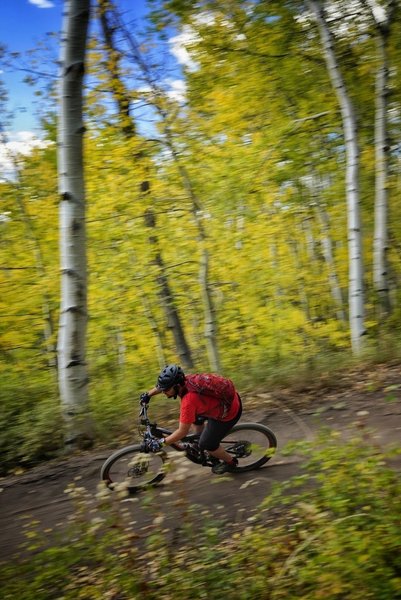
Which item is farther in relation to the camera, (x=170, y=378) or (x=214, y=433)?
(x=214, y=433)

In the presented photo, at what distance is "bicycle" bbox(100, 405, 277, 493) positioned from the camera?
5.63m

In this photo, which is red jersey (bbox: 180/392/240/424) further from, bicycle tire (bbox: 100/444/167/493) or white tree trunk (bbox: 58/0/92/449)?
white tree trunk (bbox: 58/0/92/449)

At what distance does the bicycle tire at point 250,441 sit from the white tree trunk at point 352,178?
4.89 metres

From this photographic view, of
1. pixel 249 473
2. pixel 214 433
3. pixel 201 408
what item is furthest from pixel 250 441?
pixel 201 408

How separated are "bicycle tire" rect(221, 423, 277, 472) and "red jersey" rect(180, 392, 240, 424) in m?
0.52

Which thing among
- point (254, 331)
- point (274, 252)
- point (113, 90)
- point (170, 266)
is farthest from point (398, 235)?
point (113, 90)

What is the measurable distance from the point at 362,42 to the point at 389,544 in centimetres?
1184

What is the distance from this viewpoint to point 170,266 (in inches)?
443

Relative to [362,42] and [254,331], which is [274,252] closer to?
[254,331]

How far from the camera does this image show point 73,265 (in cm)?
742

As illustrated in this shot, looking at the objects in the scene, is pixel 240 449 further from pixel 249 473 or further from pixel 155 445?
pixel 155 445

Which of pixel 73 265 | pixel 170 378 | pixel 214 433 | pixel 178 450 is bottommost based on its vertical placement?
pixel 178 450

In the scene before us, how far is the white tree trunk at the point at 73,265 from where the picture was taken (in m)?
7.16

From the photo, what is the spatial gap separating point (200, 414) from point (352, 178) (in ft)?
23.8
